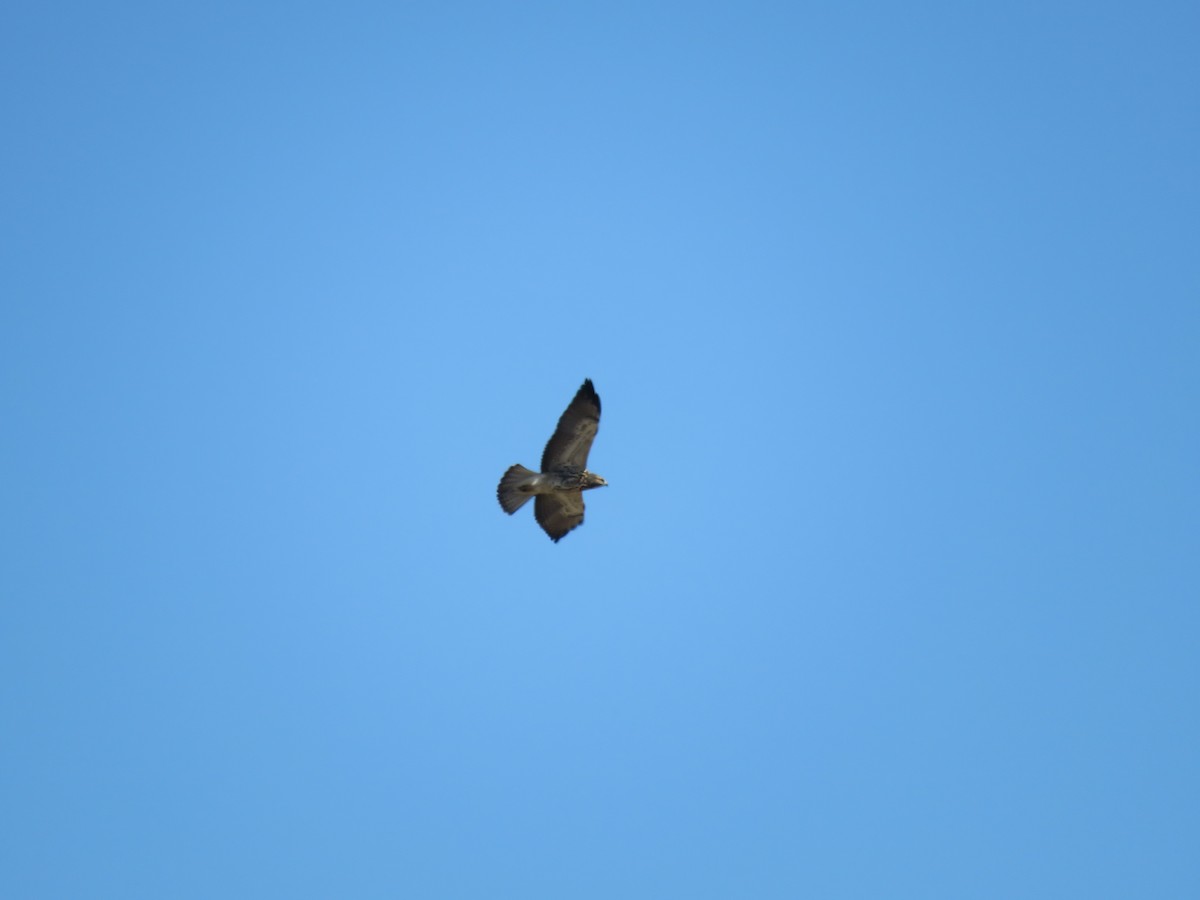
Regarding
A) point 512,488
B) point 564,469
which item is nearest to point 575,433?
point 564,469

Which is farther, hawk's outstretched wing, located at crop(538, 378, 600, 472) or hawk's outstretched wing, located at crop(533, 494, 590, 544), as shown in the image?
hawk's outstretched wing, located at crop(533, 494, 590, 544)

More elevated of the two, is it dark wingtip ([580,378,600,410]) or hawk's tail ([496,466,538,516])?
dark wingtip ([580,378,600,410])

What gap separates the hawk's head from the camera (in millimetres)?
27234

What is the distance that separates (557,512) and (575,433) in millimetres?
1681

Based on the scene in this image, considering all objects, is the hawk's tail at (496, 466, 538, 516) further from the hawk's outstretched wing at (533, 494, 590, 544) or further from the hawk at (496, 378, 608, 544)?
the hawk's outstretched wing at (533, 494, 590, 544)

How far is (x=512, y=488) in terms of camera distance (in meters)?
27.1

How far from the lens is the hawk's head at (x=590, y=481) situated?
27234mm

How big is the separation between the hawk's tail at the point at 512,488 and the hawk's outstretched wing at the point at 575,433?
17.1 inches

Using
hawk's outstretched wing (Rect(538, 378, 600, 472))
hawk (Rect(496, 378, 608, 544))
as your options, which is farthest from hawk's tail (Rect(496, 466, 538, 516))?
hawk's outstretched wing (Rect(538, 378, 600, 472))

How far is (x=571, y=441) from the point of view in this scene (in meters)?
27.2

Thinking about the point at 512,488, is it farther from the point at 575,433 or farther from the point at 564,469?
the point at 575,433

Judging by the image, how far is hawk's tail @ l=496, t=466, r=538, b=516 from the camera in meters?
27.1

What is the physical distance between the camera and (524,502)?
89.8ft

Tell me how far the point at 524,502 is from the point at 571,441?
150cm
